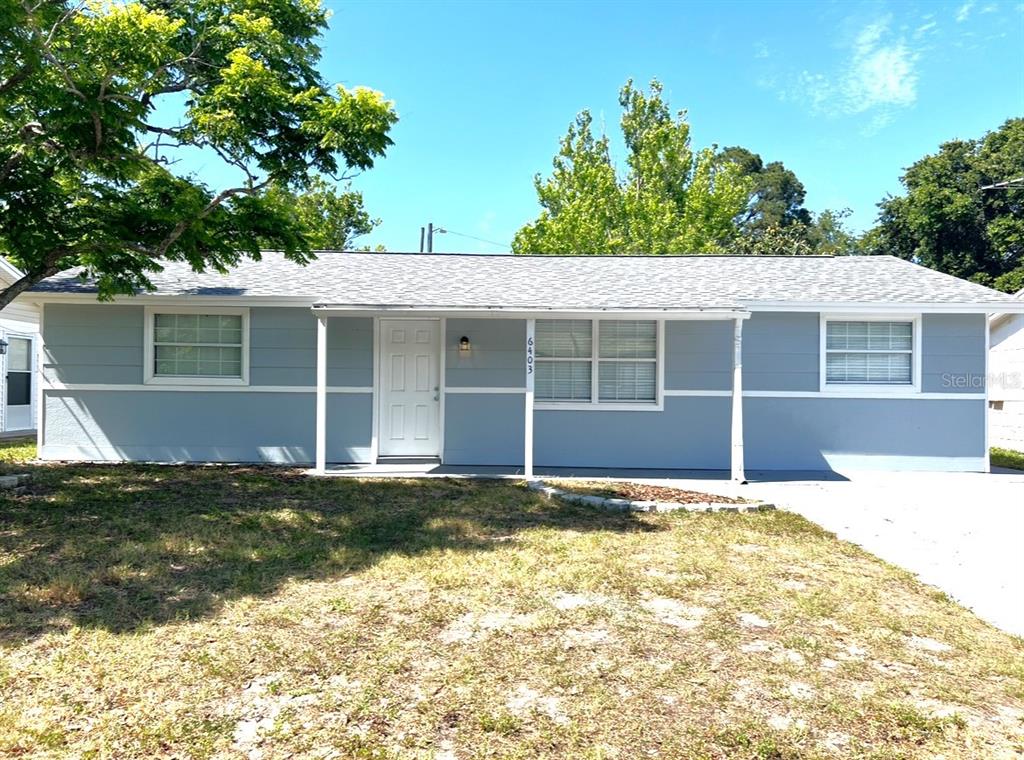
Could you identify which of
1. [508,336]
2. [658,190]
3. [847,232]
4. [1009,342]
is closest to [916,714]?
[508,336]

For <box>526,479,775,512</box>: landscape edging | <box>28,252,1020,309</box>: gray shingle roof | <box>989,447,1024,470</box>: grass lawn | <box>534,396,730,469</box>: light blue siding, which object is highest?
<box>28,252,1020,309</box>: gray shingle roof

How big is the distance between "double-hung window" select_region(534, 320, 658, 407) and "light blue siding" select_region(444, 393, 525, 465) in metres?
0.64

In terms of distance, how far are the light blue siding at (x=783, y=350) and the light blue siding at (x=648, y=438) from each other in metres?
0.79

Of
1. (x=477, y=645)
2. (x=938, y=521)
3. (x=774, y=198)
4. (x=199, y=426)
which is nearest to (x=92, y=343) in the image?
(x=199, y=426)

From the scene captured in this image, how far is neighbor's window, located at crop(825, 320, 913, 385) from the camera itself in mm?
9484

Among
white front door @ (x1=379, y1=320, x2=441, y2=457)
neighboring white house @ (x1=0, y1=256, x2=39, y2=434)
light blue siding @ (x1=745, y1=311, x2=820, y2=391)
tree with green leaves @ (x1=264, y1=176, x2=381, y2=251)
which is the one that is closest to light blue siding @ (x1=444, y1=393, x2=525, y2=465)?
white front door @ (x1=379, y1=320, x2=441, y2=457)

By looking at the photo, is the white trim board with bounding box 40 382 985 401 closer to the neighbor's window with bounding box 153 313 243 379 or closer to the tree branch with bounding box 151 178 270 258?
the neighbor's window with bounding box 153 313 243 379

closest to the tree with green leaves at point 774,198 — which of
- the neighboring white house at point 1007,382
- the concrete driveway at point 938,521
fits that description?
the neighboring white house at point 1007,382

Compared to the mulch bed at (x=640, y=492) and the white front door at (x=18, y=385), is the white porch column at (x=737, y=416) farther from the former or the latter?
the white front door at (x=18, y=385)

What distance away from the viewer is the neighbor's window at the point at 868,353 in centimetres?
948

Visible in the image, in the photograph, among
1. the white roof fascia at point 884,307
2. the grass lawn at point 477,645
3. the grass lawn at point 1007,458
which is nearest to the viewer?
the grass lawn at point 477,645

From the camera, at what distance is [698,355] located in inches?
376

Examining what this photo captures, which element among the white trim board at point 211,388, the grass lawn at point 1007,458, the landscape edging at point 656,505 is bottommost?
the landscape edging at point 656,505

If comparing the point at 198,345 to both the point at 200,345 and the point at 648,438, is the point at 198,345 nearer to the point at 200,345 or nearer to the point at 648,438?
the point at 200,345
